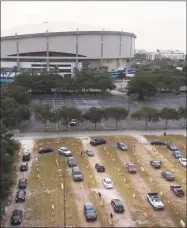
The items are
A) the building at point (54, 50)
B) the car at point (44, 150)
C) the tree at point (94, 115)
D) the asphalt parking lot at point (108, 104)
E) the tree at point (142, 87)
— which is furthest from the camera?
the building at point (54, 50)

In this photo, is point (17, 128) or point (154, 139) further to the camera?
point (17, 128)

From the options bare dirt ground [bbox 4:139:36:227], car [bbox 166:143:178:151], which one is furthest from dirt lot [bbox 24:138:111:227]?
car [bbox 166:143:178:151]

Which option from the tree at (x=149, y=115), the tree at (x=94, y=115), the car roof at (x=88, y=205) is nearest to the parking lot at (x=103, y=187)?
the car roof at (x=88, y=205)

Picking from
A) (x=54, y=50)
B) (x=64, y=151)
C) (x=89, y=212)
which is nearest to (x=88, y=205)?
(x=89, y=212)

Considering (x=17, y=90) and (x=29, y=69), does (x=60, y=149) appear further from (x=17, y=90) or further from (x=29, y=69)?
(x=29, y=69)

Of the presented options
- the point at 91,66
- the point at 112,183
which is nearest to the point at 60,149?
the point at 112,183

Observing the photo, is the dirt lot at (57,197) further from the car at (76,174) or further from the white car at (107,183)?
the white car at (107,183)
